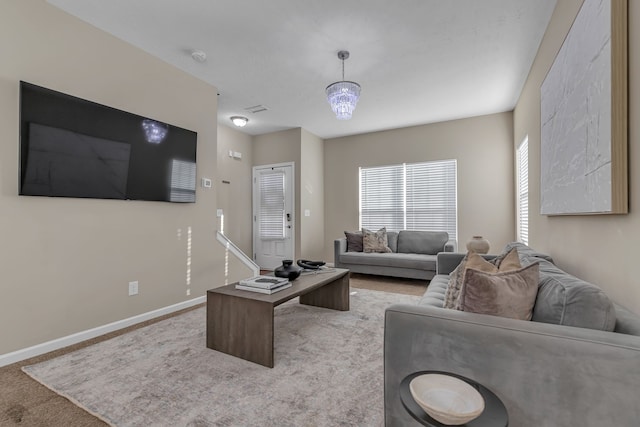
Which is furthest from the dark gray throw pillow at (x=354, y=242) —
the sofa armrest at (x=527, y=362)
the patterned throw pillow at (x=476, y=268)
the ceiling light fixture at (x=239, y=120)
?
the sofa armrest at (x=527, y=362)

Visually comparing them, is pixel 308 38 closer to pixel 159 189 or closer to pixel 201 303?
pixel 159 189

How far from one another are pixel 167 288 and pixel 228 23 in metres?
2.72

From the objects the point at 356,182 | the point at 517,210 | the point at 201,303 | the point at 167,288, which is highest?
the point at 356,182

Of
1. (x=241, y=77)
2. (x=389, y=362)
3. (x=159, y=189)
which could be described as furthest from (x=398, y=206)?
(x=389, y=362)

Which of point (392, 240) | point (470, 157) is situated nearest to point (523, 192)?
point (470, 157)

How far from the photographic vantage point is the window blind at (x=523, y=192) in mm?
3643

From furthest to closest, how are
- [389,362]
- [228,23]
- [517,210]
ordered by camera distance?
[517,210]
[228,23]
[389,362]

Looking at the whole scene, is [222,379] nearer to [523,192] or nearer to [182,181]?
[182,181]

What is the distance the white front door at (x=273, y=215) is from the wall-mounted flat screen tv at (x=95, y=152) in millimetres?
2380

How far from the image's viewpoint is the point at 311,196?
5832 mm

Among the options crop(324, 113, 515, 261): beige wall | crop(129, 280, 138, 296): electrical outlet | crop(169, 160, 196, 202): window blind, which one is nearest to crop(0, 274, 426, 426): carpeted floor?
crop(129, 280, 138, 296): electrical outlet

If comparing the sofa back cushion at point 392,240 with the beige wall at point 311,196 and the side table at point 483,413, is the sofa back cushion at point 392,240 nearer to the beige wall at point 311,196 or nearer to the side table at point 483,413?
the beige wall at point 311,196

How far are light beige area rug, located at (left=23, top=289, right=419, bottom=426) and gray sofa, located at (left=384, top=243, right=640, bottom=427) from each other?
0.54 meters

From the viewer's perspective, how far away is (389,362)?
4.18 ft
